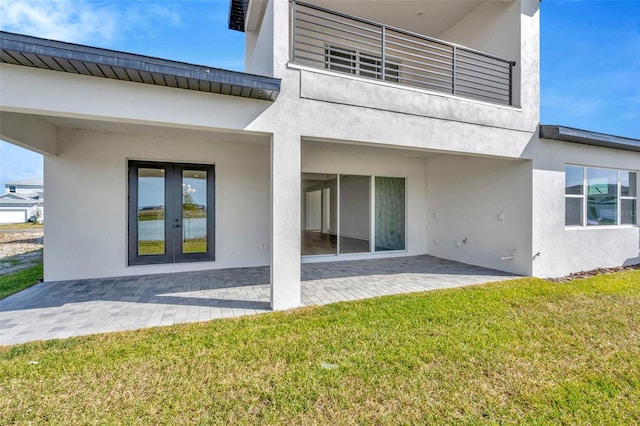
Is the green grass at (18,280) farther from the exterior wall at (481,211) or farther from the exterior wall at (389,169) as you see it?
the exterior wall at (481,211)

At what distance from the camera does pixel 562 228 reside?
7949mm

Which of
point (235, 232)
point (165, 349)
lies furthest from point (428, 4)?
point (165, 349)

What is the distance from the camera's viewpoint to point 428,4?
28.0ft

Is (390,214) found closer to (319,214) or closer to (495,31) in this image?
(319,214)

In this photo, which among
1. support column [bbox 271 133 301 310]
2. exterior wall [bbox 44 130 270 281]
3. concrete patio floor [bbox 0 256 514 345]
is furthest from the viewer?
exterior wall [bbox 44 130 270 281]

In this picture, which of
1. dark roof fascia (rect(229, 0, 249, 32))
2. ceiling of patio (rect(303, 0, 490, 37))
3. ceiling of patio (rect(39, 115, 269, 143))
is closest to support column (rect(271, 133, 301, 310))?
ceiling of patio (rect(39, 115, 269, 143))

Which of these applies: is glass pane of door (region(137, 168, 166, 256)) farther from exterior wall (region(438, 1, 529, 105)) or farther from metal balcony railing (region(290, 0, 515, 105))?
exterior wall (region(438, 1, 529, 105))

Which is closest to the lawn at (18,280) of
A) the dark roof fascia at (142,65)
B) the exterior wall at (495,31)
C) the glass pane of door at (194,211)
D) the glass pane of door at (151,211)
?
the glass pane of door at (151,211)

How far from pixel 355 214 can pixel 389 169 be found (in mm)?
1989

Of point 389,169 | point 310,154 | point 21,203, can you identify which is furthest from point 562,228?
point 21,203

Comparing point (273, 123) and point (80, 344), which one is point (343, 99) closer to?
point (273, 123)

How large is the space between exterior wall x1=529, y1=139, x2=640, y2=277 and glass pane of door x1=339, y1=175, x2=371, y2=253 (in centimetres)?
477

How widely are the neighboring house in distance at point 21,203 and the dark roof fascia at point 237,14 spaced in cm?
1973

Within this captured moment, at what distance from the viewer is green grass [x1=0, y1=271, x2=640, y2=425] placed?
8.72 ft
